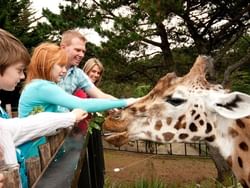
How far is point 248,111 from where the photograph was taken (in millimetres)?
3096

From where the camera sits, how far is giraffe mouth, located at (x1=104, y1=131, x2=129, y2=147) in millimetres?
3486

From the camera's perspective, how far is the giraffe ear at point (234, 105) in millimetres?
3119

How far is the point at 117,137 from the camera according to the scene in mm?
3506

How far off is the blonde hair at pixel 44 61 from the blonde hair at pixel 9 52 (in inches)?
28.8

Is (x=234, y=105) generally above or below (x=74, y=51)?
below

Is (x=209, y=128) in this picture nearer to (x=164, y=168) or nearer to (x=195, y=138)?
(x=195, y=138)

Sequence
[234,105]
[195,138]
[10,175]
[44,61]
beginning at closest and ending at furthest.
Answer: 1. [10,175]
2. [44,61]
3. [234,105]
4. [195,138]

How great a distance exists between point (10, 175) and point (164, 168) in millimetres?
14186

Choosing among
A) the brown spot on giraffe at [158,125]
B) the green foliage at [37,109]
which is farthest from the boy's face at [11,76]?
the brown spot on giraffe at [158,125]

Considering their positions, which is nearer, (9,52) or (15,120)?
(9,52)

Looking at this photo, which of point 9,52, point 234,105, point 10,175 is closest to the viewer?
point 10,175

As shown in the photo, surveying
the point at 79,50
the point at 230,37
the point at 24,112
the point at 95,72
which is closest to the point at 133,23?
the point at 230,37

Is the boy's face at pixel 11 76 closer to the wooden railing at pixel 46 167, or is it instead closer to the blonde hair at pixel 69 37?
the wooden railing at pixel 46 167

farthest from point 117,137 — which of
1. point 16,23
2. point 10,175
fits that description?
point 16,23
